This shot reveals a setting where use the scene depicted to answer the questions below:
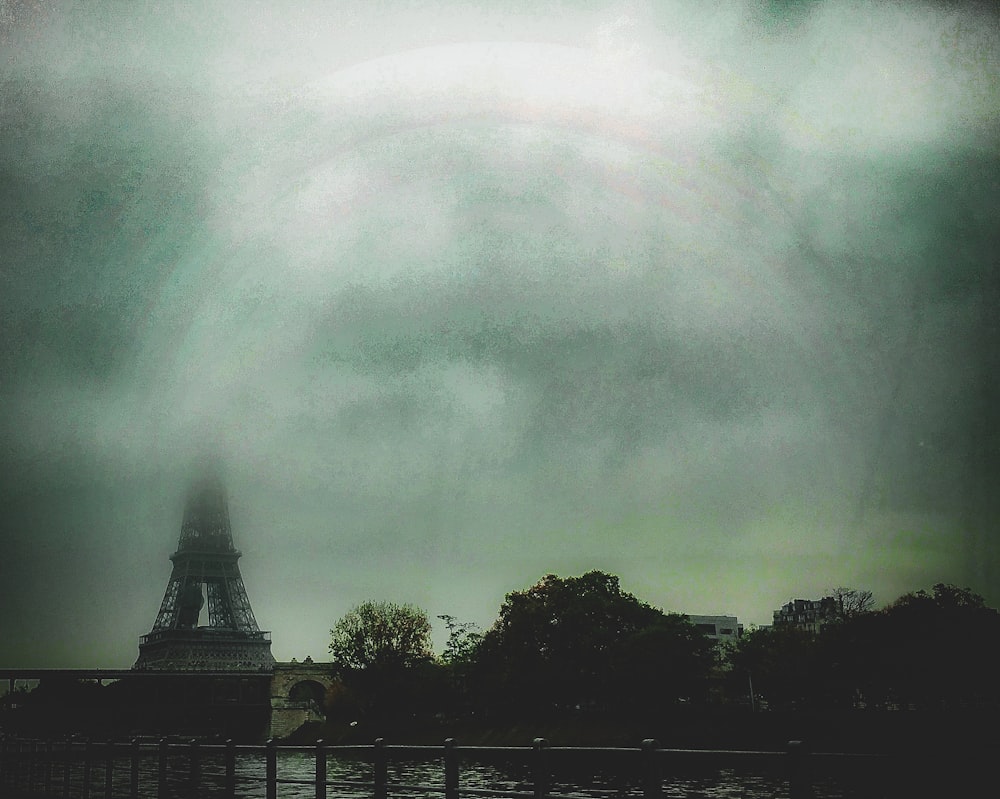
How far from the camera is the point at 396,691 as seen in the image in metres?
81.6

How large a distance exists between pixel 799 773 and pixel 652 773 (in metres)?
1.23

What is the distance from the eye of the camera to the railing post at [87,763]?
51.8 ft

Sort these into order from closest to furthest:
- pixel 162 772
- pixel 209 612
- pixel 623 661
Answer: pixel 162 772 < pixel 623 661 < pixel 209 612

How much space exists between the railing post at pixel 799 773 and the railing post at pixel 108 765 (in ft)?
40.4

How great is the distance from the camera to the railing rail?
297 inches

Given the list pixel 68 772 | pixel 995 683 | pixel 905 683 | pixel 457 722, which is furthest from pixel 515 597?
pixel 68 772

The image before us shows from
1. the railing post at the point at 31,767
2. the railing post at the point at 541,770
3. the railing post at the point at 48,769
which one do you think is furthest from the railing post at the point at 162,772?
the railing post at the point at 541,770

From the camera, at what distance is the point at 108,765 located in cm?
1579

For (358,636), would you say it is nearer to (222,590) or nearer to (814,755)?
(222,590)

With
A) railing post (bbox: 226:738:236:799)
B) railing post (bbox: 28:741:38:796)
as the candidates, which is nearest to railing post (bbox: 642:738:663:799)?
railing post (bbox: 226:738:236:799)

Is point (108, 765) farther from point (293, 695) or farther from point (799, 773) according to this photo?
point (293, 695)

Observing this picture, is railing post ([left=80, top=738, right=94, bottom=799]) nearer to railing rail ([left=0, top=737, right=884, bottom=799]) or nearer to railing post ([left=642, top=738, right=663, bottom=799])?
railing rail ([left=0, top=737, right=884, bottom=799])

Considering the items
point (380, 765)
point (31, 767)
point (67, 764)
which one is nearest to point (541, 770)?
point (380, 765)

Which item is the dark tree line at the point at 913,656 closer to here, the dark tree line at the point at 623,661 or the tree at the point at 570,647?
the dark tree line at the point at 623,661
